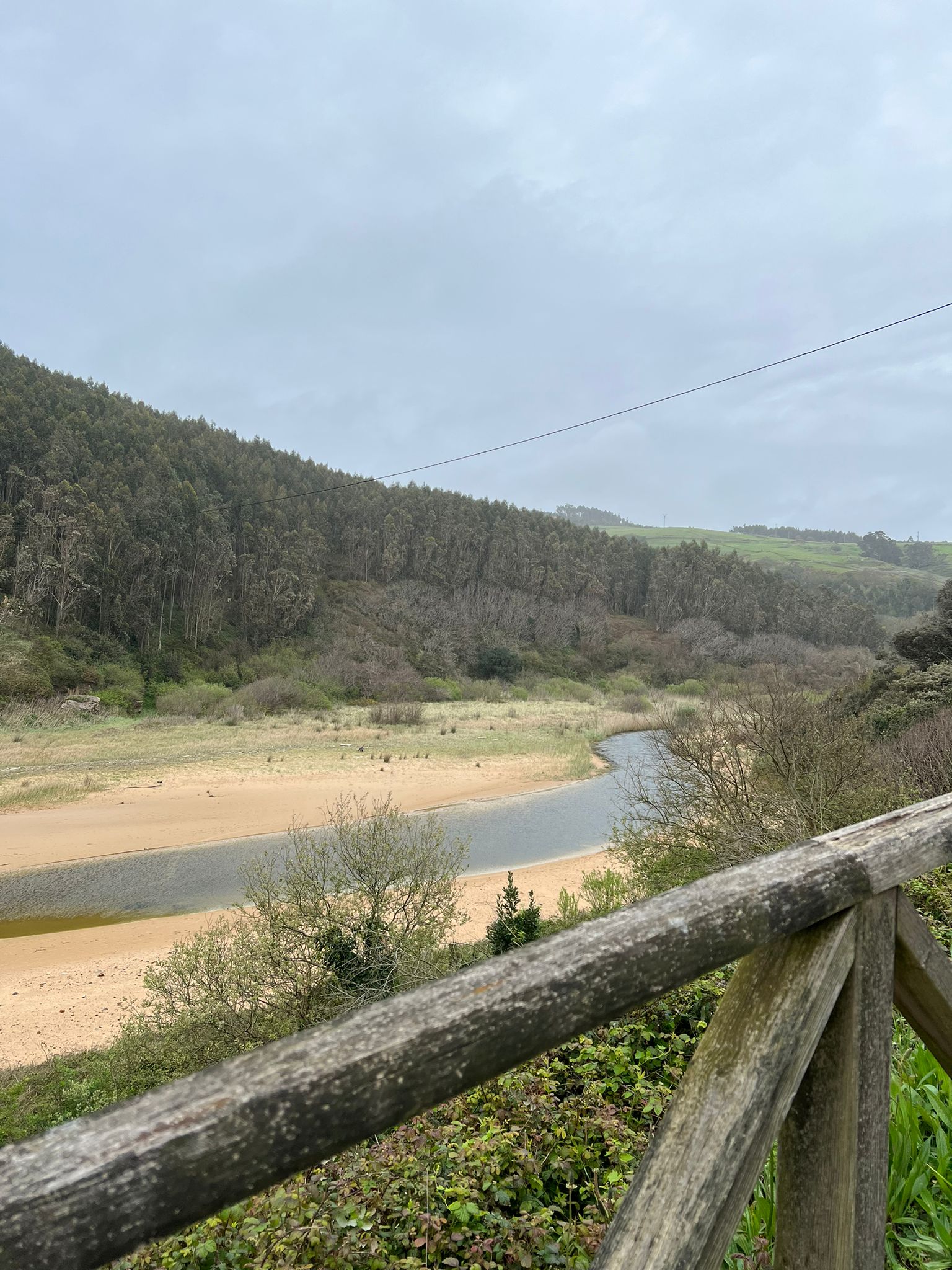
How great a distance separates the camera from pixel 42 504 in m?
44.7

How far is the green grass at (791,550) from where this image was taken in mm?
117312

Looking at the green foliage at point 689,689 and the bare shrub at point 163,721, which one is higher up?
the bare shrub at point 163,721

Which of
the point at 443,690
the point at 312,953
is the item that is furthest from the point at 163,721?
the point at 312,953

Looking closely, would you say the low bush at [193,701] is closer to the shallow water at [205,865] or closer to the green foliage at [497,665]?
the shallow water at [205,865]

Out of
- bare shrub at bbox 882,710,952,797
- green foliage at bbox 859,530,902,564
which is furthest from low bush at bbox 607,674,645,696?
green foliage at bbox 859,530,902,564

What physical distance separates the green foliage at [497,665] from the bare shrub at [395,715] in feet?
67.3

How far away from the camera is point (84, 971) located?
10.4 m

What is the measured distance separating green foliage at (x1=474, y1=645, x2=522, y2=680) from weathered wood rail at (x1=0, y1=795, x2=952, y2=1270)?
5747 cm

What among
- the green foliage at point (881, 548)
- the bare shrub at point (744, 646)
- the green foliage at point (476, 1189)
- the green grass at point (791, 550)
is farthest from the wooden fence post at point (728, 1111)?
the green foliage at point (881, 548)

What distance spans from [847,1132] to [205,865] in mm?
16739

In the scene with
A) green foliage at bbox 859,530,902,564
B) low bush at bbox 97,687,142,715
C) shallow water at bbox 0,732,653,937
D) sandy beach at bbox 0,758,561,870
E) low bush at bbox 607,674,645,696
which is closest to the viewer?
shallow water at bbox 0,732,653,937

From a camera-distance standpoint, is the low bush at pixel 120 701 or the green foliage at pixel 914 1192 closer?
the green foliage at pixel 914 1192

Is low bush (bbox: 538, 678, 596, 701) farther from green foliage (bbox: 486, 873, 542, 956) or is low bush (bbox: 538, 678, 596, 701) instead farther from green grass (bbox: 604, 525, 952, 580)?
green grass (bbox: 604, 525, 952, 580)

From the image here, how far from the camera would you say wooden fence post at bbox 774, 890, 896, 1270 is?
115cm
